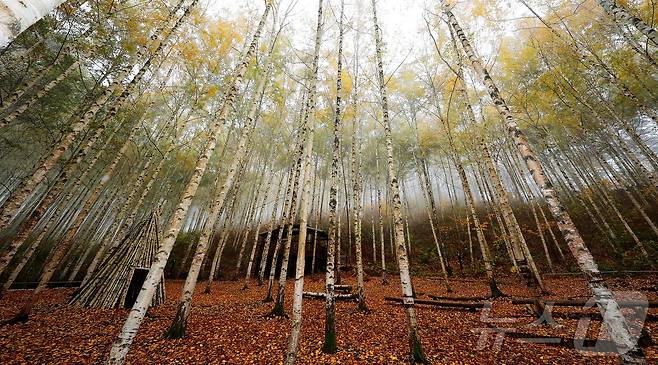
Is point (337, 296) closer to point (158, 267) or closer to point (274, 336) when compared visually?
point (274, 336)

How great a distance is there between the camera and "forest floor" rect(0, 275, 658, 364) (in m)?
4.36

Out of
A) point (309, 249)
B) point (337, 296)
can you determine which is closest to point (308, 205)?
point (337, 296)

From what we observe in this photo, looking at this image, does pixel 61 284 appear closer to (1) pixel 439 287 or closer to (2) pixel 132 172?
(2) pixel 132 172

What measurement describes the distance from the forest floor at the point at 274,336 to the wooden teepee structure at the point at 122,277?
1.32 feet

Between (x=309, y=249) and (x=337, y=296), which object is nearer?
(x=337, y=296)

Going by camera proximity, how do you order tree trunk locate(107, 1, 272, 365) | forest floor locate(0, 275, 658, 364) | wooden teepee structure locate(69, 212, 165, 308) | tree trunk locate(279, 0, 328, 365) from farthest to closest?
wooden teepee structure locate(69, 212, 165, 308) → forest floor locate(0, 275, 658, 364) → tree trunk locate(279, 0, 328, 365) → tree trunk locate(107, 1, 272, 365)

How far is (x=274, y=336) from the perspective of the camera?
555 cm

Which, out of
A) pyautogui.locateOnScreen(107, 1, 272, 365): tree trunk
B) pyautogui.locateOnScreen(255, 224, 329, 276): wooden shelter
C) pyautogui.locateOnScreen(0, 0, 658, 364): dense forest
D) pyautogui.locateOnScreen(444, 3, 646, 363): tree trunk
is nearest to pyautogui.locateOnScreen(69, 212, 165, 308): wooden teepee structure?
pyautogui.locateOnScreen(0, 0, 658, 364): dense forest

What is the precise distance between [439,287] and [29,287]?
20443 mm

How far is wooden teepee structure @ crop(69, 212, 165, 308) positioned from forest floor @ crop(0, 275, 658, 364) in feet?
1.32

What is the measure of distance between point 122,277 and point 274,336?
571 centimetres

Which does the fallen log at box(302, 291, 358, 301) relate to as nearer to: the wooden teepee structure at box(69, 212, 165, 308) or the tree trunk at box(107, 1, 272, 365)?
the wooden teepee structure at box(69, 212, 165, 308)

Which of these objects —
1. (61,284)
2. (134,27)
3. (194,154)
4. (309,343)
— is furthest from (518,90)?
(61,284)

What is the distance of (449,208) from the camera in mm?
22625
